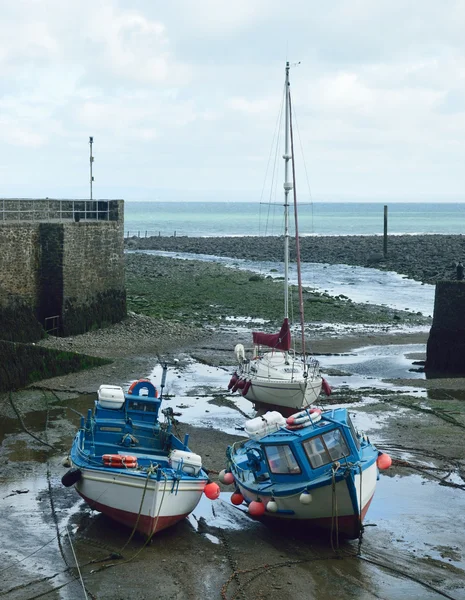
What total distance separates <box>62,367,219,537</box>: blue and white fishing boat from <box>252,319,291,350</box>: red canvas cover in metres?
6.57

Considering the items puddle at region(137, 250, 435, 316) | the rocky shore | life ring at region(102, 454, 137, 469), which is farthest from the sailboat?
the rocky shore

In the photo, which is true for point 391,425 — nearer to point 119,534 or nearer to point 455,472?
point 455,472

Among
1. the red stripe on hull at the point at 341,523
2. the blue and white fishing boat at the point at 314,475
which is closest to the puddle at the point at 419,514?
the red stripe on hull at the point at 341,523

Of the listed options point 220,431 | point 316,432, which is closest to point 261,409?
point 220,431

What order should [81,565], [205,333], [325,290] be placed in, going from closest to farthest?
1. [81,565]
2. [205,333]
3. [325,290]

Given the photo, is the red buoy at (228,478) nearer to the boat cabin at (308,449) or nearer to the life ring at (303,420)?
the boat cabin at (308,449)

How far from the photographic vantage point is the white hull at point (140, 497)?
1338 cm

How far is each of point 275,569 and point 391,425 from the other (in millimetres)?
7887

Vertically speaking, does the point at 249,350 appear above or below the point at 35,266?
below

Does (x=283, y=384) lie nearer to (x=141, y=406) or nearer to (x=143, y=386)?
(x=143, y=386)

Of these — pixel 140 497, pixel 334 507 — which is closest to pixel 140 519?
pixel 140 497

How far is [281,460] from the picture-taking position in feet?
45.6

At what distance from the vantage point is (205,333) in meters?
31.4

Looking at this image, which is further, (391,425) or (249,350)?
(249,350)
